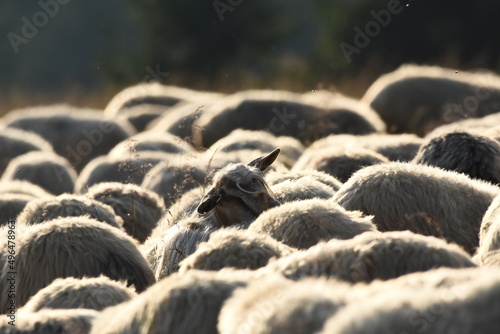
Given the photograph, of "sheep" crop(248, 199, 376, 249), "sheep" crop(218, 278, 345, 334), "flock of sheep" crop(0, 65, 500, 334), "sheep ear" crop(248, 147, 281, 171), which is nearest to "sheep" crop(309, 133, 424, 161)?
"flock of sheep" crop(0, 65, 500, 334)

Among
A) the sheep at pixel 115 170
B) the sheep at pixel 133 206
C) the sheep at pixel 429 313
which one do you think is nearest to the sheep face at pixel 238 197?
the sheep at pixel 133 206

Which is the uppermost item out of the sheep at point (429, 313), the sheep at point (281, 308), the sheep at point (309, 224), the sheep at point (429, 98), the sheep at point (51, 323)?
the sheep at point (51, 323)

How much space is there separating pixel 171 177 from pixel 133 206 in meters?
1.64

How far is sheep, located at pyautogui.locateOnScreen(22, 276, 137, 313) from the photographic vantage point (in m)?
5.05

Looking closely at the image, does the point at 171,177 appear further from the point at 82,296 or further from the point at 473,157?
the point at 82,296

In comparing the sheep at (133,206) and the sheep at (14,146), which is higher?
Answer: the sheep at (14,146)

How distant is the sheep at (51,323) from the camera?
4.36 m

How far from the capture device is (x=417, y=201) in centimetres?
681

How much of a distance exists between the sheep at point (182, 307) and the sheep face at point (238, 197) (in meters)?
2.39

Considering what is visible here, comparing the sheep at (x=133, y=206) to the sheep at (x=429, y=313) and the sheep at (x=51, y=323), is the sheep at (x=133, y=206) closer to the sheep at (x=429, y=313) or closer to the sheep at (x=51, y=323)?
the sheep at (x=51, y=323)

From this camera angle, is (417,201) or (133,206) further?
(133,206)

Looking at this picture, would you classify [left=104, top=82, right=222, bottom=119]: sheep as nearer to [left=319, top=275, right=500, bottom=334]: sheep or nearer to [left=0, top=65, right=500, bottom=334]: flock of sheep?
[left=0, top=65, right=500, bottom=334]: flock of sheep

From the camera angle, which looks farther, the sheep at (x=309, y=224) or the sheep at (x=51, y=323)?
the sheep at (x=309, y=224)

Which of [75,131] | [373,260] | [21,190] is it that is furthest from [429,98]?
[373,260]
